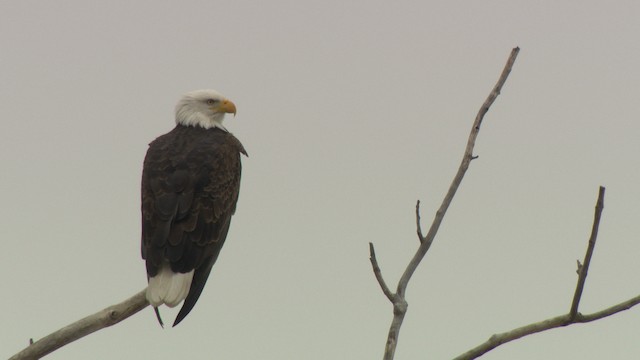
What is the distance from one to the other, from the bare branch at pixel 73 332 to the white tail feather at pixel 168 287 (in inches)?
24.0

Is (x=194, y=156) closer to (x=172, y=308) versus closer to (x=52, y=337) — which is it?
→ (x=172, y=308)

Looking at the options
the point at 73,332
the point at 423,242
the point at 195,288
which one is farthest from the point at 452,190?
the point at 195,288

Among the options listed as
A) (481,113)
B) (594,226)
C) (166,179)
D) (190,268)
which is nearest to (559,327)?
(594,226)

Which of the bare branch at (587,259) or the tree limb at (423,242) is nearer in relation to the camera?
the bare branch at (587,259)

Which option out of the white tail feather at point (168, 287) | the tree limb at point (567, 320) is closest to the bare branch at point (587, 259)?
the tree limb at point (567, 320)

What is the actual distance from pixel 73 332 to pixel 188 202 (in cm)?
226

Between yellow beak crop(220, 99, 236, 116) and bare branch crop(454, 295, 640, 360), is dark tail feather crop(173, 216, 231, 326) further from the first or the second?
bare branch crop(454, 295, 640, 360)

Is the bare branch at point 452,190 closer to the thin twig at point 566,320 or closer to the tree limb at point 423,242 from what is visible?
the tree limb at point 423,242

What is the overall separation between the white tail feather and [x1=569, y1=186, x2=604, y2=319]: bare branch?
434cm

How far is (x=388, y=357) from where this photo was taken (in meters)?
5.30

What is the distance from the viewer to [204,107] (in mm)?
11484

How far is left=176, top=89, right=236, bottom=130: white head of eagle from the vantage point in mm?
11414

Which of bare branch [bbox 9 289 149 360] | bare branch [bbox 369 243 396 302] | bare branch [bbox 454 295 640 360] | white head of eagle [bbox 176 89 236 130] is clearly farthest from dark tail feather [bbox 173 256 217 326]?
bare branch [bbox 454 295 640 360]

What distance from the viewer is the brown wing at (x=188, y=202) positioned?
9.30 m
